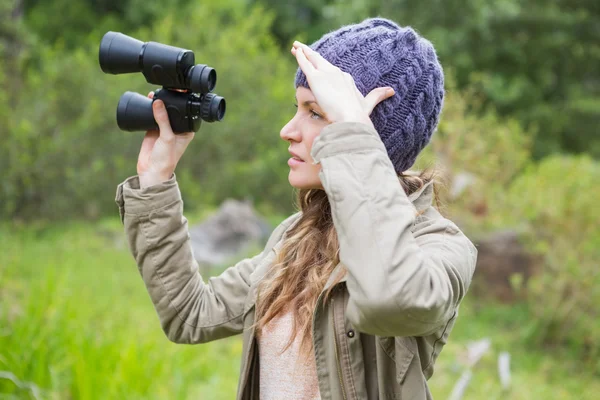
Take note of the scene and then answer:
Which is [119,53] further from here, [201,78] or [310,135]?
[310,135]

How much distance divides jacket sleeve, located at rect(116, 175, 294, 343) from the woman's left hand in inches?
20.8

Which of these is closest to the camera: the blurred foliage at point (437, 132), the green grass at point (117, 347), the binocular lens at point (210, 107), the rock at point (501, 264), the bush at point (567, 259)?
the binocular lens at point (210, 107)

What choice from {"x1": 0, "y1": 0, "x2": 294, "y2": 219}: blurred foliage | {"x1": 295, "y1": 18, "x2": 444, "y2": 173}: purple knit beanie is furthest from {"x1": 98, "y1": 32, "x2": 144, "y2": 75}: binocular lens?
{"x1": 0, "y1": 0, "x2": 294, "y2": 219}: blurred foliage

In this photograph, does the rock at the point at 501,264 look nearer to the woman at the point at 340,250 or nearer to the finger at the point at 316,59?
the woman at the point at 340,250

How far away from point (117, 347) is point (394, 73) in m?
2.57

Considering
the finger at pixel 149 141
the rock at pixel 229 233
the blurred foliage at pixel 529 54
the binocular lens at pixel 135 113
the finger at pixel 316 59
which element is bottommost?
the blurred foliage at pixel 529 54

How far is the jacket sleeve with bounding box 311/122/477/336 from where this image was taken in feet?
4.40

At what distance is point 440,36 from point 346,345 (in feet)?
44.8

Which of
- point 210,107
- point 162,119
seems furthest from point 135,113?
point 210,107

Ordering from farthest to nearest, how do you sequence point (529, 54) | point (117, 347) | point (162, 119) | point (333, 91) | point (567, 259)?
point (529, 54)
point (567, 259)
point (117, 347)
point (162, 119)
point (333, 91)

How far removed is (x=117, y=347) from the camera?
147 inches

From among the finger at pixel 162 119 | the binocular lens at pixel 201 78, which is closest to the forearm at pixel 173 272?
the finger at pixel 162 119

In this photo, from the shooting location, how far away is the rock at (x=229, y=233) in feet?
23.3

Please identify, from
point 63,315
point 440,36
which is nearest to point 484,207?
point 63,315
